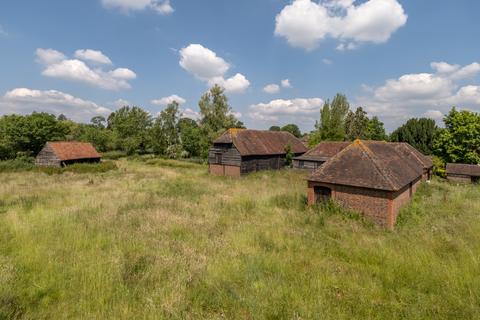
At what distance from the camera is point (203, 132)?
163ft

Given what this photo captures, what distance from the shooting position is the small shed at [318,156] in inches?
1337

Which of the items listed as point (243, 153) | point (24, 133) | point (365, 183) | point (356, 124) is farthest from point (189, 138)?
point (365, 183)

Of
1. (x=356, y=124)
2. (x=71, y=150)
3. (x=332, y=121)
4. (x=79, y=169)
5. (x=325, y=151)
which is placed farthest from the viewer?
(x=356, y=124)

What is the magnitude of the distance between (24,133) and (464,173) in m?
60.2

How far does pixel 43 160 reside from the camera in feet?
115

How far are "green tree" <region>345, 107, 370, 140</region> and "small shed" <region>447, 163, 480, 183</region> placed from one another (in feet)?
83.1

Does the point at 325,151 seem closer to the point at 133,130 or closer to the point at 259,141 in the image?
the point at 259,141

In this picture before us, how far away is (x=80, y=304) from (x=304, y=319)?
5083 millimetres

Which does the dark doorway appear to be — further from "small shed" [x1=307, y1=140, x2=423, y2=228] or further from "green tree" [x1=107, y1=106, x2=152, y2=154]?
"green tree" [x1=107, y1=106, x2=152, y2=154]

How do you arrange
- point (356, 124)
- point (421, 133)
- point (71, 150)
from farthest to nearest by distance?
point (356, 124) → point (421, 133) → point (71, 150)

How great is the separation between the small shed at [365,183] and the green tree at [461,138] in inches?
884

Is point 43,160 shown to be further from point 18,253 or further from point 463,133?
point 463,133

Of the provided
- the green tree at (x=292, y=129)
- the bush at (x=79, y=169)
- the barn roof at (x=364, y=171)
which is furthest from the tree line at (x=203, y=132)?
the green tree at (x=292, y=129)

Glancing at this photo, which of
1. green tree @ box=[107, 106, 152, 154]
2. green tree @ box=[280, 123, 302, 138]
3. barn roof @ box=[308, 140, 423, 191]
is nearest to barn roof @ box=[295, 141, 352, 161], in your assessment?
barn roof @ box=[308, 140, 423, 191]
